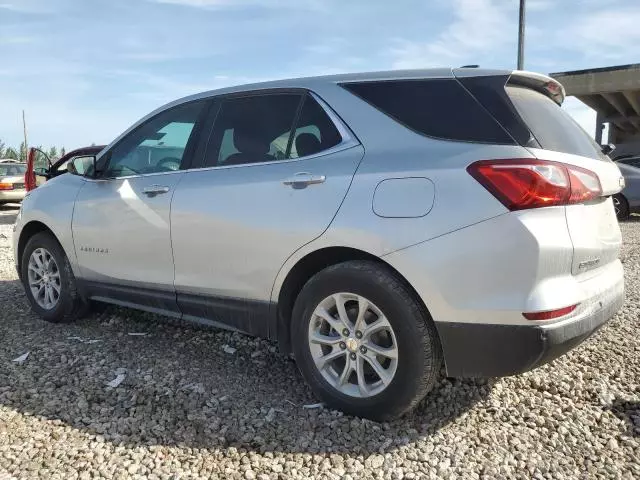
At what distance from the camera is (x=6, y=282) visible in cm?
614

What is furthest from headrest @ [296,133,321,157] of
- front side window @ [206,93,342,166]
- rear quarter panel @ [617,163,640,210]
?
rear quarter panel @ [617,163,640,210]

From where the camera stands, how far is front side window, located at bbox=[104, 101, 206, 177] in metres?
3.87

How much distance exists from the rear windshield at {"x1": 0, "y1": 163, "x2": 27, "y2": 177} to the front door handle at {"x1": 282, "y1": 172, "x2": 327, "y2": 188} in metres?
15.0

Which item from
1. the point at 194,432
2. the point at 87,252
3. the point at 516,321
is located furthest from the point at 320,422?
the point at 87,252

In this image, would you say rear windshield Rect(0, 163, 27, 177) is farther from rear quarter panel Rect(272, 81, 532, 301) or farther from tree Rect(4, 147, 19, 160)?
tree Rect(4, 147, 19, 160)

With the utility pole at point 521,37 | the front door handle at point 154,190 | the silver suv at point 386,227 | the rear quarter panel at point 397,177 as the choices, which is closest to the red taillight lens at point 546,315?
the silver suv at point 386,227

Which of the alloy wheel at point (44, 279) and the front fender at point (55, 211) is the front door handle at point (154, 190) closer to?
the front fender at point (55, 211)

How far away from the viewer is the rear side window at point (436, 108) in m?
2.68

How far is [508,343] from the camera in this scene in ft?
8.27

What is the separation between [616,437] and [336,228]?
1718mm

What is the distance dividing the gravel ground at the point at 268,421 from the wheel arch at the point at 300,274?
0.38 metres

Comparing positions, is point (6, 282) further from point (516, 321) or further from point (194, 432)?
point (516, 321)

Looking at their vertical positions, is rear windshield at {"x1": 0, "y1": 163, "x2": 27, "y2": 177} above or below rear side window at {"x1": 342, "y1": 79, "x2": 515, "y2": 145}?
below

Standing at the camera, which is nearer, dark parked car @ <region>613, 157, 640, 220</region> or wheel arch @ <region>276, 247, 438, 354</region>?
wheel arch @ <region>276, 247, 438, 354</region>
